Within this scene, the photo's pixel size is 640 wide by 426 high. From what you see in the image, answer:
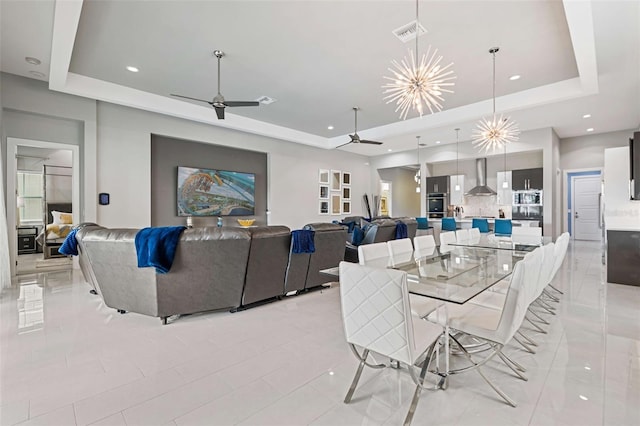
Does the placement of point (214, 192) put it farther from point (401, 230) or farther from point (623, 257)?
point (623, 257)

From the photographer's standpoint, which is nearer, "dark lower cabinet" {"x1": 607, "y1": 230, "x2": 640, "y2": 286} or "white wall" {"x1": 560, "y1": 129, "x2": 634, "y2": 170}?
"dark lower cabinet" {"x1": 607, "y1": 230, "x2": 640, "y2": 286}

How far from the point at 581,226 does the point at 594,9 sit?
897 centimetres

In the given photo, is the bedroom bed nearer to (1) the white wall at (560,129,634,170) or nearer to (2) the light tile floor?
(2) the light tile floor

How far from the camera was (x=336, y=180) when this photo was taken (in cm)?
1014

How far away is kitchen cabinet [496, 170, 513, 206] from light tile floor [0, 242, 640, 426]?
18.9 ft

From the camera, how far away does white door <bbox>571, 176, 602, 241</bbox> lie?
9.23m

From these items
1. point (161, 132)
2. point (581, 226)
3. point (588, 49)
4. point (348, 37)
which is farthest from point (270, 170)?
point (581, 226)

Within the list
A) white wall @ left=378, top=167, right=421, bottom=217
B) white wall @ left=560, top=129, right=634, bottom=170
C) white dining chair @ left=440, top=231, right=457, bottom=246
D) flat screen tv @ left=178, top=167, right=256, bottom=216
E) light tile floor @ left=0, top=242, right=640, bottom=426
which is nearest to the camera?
light tile floor @ left=0, top=242, right=640, bottom=426

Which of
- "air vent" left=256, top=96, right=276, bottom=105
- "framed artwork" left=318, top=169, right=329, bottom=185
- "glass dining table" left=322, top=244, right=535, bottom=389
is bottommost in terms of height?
"glass dining table" left=322, top=244, right=535, bottom=389

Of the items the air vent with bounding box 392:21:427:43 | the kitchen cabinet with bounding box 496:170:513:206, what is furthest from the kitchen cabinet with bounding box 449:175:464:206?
the air vent with bounding box 392:21:427:43

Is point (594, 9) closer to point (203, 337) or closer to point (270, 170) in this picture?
point (203, 337)

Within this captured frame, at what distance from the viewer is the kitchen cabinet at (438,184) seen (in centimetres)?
967

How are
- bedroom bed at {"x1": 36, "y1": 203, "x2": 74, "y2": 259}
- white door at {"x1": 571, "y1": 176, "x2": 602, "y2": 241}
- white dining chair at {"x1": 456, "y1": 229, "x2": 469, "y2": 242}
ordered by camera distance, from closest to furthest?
white dining chair at {"x1": 456, "y1": 229, "x2": 469, "y2": 242}, bedroom bed at {"x1": 36, "y1": 203, "x2": 74, "y2": 259}, white door at {"x1": 571, "y1": 176, "x2": 602, "y2": 241}

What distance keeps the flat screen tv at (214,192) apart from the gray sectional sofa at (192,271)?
3492 mm
